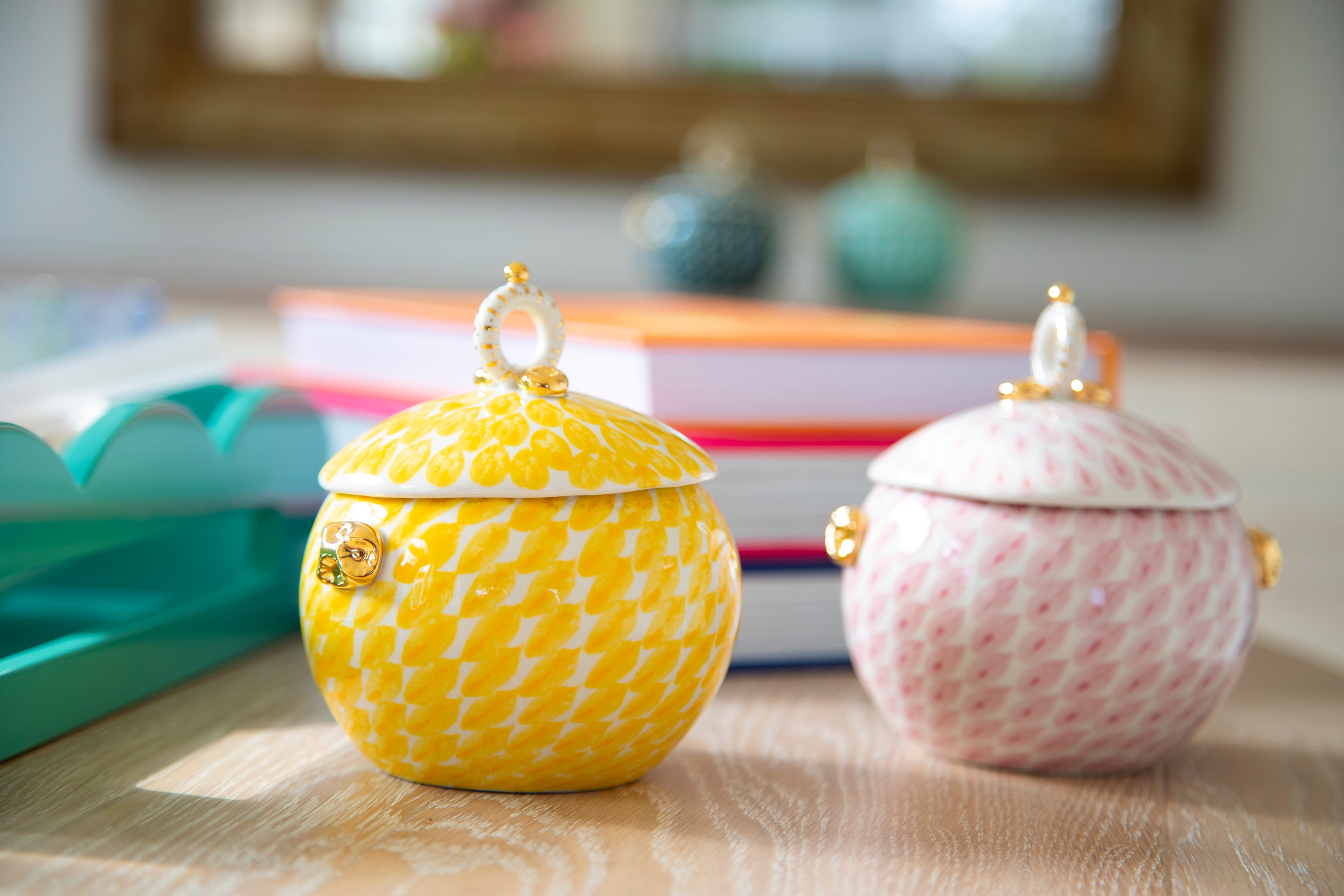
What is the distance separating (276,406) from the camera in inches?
19.9

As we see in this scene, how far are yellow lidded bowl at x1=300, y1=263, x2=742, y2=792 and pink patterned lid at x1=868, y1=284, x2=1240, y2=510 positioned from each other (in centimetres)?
8

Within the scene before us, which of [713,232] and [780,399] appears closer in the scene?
[780,399]

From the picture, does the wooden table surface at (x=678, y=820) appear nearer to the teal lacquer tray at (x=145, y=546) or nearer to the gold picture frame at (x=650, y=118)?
the teal lacquer tray at (x=145, y=546)

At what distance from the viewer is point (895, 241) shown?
3.36 feet

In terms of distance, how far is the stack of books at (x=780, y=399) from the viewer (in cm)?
47

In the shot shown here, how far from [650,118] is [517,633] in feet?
3.37

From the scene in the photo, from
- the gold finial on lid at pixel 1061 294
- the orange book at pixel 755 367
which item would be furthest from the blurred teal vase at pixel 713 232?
the gold finial on lid at pixel 1061 294

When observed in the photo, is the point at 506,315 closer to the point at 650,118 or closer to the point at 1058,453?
the point at 1058,453

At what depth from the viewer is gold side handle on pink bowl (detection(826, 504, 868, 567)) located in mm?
389

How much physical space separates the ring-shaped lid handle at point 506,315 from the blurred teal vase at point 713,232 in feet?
1.96

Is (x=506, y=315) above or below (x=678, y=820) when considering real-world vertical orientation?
above

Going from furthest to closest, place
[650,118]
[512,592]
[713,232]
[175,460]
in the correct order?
[650,118] → [713,232] → [175,460] → [512,592]

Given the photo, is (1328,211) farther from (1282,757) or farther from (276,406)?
(276,406)

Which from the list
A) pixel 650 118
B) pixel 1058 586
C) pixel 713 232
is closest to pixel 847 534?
pixel 1058 586
